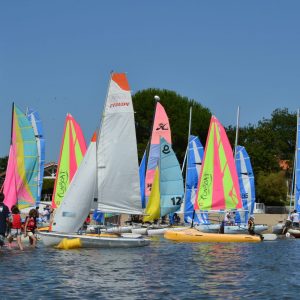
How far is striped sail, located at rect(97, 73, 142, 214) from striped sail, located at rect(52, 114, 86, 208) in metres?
10.7

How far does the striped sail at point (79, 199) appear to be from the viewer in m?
32.8

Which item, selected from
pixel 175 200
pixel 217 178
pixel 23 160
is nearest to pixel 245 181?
pixel 175 200

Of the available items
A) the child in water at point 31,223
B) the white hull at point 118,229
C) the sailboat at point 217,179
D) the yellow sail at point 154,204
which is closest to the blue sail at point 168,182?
the yellow sail at point 154,204

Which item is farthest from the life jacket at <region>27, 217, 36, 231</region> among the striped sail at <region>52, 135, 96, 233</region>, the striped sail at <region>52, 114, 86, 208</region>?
the striped sail at <region>52, 114, 86, 208</region>

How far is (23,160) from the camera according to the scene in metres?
44.2

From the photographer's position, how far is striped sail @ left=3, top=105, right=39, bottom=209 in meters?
43.2

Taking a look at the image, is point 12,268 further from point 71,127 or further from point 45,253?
point 71,127

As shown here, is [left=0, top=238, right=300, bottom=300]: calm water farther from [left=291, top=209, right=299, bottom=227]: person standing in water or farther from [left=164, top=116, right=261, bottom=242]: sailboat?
[left=291, top=209, right=299, bottom=227]: person standing in water

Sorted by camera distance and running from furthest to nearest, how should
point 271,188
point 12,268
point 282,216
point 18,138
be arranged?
1. point 271,188
2. point 282,216
3. point 18,138
4. point 12,268

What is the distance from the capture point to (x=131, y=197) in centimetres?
3531

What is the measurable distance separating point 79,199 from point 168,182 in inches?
565

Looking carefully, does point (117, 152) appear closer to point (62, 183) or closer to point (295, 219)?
point (62, 183)

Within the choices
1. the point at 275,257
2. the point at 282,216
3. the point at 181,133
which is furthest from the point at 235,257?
the point at 181,133

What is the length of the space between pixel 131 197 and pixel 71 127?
12624 millimetres
